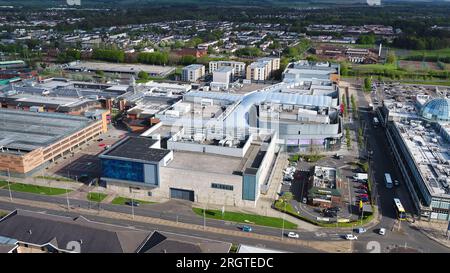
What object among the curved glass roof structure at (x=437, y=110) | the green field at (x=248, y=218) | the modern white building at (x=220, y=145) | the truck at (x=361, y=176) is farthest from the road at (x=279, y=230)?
the curved glass roof structure at (x=437, y=110)

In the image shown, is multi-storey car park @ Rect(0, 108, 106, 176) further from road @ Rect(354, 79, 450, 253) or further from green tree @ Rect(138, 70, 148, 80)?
green tree @ Rect(138, 70, 148, 80)

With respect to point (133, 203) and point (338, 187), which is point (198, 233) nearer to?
point (133, 203)

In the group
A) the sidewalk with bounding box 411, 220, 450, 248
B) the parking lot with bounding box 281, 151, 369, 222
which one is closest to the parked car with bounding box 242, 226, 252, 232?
the parking lot with bounding box 281, 151, 369, 222

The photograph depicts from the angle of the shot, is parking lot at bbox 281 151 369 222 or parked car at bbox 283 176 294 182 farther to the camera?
parked car at bbox 283 176 294 182

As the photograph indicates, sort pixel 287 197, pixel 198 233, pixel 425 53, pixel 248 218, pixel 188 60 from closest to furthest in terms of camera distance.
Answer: pixel 198 233 → pixel 248 218 → pixel 287 197 → pixel 188 60 → pixel 425 53

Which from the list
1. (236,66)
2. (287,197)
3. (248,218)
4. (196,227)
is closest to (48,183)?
(196,227)
